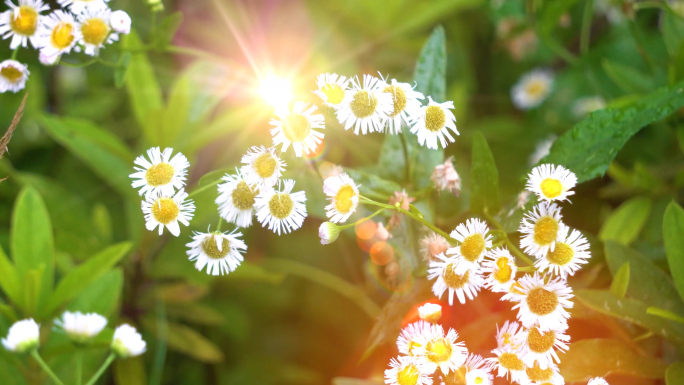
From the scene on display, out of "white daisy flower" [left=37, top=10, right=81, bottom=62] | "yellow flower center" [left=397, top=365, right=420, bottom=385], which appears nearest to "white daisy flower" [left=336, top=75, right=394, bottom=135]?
"yellow flower center" [left=397, top=365, right=420, bottom=385]

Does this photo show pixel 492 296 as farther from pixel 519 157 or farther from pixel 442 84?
pixel 519 157

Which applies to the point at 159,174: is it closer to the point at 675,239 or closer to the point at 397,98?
the point at 397,98

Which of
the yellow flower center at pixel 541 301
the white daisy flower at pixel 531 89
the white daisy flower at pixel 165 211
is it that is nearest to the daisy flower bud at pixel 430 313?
the yellow flower center at pixel 541 301

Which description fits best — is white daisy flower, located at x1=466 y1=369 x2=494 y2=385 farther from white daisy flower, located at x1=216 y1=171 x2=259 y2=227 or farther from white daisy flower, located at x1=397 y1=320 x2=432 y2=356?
white daisy flower, located at x1=216 y1=171 x2=259 y2=227

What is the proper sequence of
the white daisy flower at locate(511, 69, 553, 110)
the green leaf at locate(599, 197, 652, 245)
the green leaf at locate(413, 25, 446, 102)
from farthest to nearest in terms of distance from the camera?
the white daisy flower at locate(511, 69, 553, 110) < the green leaf at locate(599, 197, 652, 245) < the green leaf at locate(413, 25, 446, 102)

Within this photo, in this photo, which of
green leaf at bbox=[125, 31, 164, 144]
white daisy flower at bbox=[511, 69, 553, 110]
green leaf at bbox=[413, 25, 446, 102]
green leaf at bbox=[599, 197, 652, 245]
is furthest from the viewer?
white daisy flower at bbox=[511, 69, 553, 110]

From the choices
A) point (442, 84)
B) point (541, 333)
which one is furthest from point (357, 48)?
point (541, 333)

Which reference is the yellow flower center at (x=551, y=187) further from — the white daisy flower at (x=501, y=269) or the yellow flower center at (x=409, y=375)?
the yellow flower center at (x=409, y=375)
